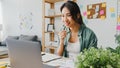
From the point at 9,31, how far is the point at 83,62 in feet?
16.5

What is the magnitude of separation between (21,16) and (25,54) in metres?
4.09

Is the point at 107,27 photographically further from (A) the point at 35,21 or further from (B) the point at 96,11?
(A) the point at 35,21

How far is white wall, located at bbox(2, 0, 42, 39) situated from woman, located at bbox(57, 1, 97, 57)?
103 inches

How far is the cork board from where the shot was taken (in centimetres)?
296

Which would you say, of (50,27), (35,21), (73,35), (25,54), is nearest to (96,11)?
(50,27)

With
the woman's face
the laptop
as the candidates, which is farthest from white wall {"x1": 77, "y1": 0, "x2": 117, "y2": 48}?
the laptop

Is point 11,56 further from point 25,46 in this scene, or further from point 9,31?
point 9,31

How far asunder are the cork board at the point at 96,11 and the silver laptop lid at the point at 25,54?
2.34m

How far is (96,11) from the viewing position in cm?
308

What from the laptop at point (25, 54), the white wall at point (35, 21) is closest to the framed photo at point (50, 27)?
the white wall at point (35, 21)

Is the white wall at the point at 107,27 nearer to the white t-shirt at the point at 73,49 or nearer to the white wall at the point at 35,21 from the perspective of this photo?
the white wall at the point at 35,21

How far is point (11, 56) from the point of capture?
1010 mm

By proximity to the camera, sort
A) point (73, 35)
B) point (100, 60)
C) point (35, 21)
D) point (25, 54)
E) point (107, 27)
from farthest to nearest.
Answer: point (35, 21)
point (107, 27)
point (73, 35)
point (25, 54)
point (100, 60)

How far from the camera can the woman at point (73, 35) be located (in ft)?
5.28
